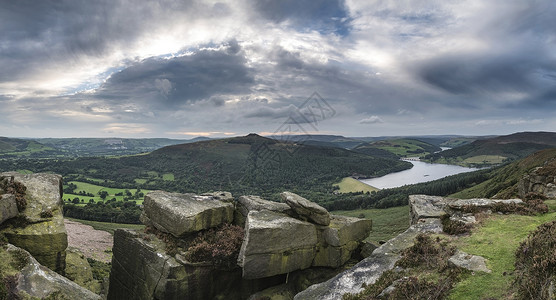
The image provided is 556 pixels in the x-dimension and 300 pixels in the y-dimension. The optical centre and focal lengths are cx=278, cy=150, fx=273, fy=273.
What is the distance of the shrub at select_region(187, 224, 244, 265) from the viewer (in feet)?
51.1

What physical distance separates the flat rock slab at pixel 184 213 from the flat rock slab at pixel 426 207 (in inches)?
463

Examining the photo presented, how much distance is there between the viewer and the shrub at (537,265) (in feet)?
21.1

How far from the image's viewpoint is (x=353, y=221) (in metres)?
17.8

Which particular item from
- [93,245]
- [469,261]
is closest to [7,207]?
[469,261]

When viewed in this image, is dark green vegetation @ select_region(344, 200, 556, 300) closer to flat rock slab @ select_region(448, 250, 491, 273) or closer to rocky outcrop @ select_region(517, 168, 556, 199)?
flat rock slab @ select_region(448, 250, 491, 273)

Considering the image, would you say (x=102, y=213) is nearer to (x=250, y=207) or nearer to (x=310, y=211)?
(x=250, y=207)

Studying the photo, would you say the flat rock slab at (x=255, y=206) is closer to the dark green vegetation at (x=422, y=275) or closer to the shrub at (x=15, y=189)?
the dark green vegetation at (x=422, y=275)

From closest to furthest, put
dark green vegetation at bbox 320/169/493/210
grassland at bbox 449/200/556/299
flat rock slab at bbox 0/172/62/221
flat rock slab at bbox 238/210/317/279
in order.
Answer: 1. grassland at bbox 449/200/556/299
2. flat rock slab at bbox 0/172/62/221
3. flat rock slab at bbox 238/210/317/279
4. dark green vegetation at bbox 320/169/493/210

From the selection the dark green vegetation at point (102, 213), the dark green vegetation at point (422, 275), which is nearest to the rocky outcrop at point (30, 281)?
the dark green vegetation at point (422, 275)

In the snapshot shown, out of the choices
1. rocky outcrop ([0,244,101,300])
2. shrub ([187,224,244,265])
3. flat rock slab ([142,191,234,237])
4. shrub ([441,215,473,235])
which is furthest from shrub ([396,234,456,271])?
rocky outcrop ([0,244,101,300])

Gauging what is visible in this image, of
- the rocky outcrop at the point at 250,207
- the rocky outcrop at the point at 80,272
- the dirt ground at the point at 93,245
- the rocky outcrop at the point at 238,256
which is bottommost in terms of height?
the dirt ground at the point at 93,245

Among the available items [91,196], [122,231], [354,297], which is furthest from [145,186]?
[354,297]

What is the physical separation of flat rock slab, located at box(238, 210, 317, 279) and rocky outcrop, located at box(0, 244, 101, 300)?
22.1 feet

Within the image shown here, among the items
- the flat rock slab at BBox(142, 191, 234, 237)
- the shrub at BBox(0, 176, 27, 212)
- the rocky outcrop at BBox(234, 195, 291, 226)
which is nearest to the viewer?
the shrub at BBox(0, 176, 27, 212)
